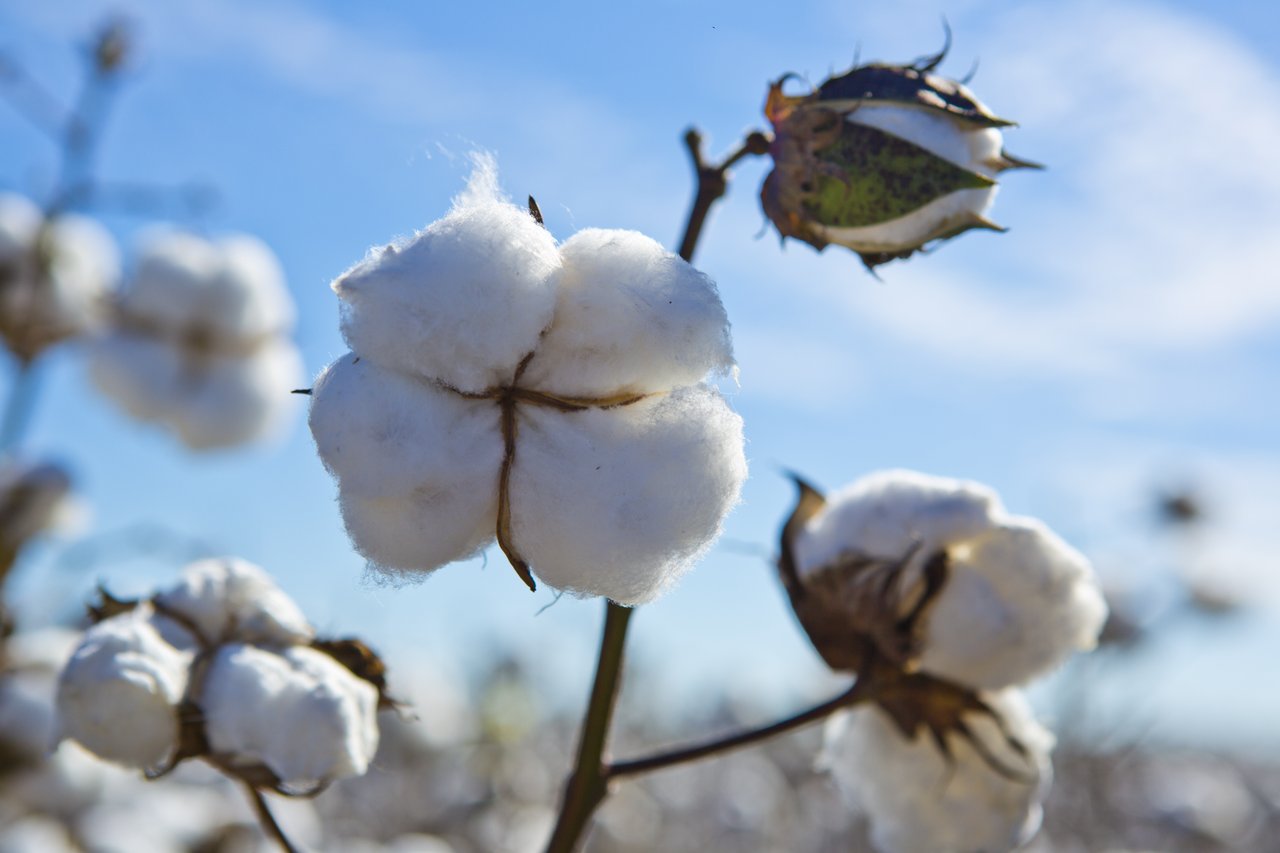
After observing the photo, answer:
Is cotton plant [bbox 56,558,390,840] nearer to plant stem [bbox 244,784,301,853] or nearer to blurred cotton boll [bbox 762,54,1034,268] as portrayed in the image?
plant stem [bbox 244,784,301,853]

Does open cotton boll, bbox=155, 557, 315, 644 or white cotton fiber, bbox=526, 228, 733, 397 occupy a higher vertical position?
white cotton fiber, bbox=526, 228, 733, 397

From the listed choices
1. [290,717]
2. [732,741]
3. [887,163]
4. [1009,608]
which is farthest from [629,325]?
[1009,608]

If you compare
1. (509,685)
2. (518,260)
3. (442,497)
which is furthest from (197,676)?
(509,685)

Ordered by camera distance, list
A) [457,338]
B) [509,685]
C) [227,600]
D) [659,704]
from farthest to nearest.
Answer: [659,704]
[509,685]
[227,600]
[457,338]

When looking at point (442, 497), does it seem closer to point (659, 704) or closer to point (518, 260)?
point (518, 260)

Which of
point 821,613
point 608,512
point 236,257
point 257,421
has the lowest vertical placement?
point 257,421

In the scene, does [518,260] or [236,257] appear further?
[236,257]

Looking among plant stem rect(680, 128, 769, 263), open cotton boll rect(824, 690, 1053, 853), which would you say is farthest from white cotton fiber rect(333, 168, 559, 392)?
open cotton boll rect(824, 690, 1053, 853)

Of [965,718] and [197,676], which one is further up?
[197,676]
